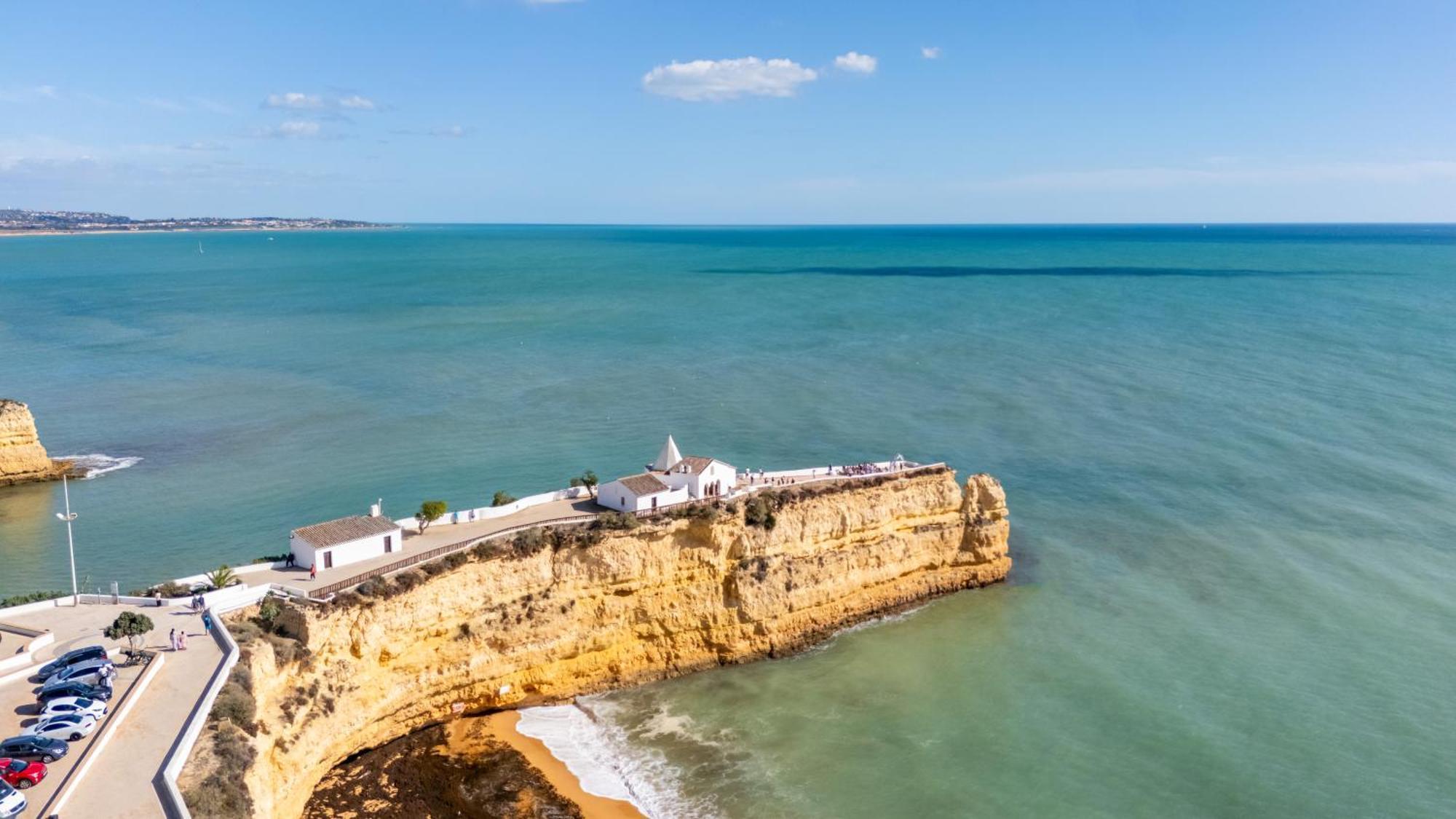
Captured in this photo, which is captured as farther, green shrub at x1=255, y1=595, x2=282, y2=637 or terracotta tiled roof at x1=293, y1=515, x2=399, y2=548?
terracotta tiled roof at x1=293, y1=515, x2=399, y2=548

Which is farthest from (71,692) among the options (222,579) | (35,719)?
(222,579)

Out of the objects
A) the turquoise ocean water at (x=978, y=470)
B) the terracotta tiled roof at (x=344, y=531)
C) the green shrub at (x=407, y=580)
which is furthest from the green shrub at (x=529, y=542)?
the turquoise ocean water at (x=978, y=470)

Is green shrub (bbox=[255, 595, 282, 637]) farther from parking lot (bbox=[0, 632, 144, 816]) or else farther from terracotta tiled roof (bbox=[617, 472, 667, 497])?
terracotta tiled roof (bbox=[617, 472, 667, 497])

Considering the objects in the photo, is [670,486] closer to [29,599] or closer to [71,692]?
[71,692]

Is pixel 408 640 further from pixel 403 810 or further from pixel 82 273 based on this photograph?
pixel 82 273

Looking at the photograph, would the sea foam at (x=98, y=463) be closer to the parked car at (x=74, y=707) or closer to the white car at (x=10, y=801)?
the parked car at (x=74, y=707)

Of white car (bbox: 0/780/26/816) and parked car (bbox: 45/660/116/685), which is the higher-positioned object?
parked car (bbox: 45/660/116/685)

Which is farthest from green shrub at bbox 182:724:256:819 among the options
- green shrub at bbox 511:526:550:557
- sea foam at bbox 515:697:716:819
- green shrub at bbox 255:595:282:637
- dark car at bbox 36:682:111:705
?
green shrub at bbox 511:526:550:557
